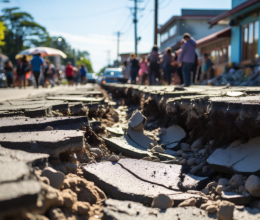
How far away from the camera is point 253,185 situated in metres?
1.78

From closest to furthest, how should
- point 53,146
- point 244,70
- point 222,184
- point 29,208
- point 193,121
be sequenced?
1. point 29,208
2. point 53,146
3. point 222,184
4. point 193,121
5. point 244,70

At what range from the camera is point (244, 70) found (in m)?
12.5

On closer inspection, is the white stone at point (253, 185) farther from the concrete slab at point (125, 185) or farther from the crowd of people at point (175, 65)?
the crowd of people at point (175, 65)

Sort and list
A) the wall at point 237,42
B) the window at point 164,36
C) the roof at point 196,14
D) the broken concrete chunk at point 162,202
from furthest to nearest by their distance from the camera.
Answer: the window at point 164,36 < the roof at point 196,14 < the wall at point 237,42 < the broken concrete chunk at point 162,202

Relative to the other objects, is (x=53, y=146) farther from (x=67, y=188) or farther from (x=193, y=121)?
(x=193, y=121)

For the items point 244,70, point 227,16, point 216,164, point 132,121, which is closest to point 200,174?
point 216,164

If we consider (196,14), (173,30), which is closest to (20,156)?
(196,14)

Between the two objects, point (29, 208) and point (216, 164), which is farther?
point (216, 164)

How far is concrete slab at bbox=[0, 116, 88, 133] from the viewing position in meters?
2.17

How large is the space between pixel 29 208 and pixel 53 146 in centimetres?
75

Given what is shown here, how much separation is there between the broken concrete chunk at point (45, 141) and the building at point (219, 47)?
47.3 ft

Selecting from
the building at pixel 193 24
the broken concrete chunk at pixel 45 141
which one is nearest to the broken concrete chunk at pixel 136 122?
the broken concrete chunk at pixel 45 141

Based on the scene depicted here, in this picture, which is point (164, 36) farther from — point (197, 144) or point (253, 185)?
point (253, 185)

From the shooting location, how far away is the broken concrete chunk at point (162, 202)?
162cm
